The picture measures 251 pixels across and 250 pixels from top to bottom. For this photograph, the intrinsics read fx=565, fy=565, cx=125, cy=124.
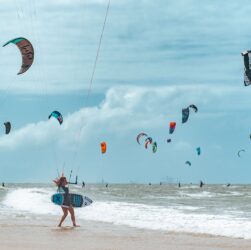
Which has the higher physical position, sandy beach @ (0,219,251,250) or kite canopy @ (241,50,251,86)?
kite canopy @ (241,50,251,86)

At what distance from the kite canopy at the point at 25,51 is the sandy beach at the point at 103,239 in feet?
15.4

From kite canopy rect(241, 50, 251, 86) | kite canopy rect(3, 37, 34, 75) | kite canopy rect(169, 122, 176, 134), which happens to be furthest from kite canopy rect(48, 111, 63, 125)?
kite canopy rect(169, 122, 176, 134)

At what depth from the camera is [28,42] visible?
16672 millimetres

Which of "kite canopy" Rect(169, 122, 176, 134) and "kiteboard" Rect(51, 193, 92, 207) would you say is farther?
"kite canopy" Rect(169, 122, 176, 134)

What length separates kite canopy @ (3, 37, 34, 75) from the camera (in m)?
16.6

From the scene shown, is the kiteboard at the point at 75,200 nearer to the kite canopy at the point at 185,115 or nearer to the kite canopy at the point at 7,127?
the kite canopy at the point at 7,127

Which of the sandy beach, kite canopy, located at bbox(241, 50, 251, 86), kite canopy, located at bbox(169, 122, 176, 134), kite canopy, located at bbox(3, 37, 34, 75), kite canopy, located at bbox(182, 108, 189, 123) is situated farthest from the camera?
kite canopy, located at bbox(169, 122, 176, 134)

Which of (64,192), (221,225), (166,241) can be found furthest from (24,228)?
(221,225)

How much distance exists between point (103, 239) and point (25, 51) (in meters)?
6.91

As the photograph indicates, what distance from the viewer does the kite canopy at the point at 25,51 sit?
16.6 meters

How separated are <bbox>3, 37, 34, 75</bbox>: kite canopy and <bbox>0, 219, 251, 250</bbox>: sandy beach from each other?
185 inches

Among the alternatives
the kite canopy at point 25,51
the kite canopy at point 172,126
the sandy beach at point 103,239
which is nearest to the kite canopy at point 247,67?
the sandy beach at point 103,239

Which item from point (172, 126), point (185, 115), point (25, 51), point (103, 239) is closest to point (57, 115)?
point (25, 51)

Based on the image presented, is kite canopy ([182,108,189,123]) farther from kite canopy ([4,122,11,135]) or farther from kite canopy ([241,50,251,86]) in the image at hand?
kite canopy ([241,50,251,86])
